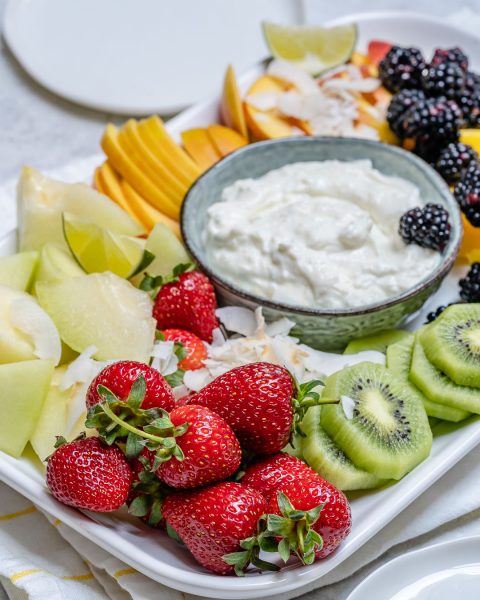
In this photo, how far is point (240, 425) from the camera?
74.6 inches

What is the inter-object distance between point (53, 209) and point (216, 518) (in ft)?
3.69

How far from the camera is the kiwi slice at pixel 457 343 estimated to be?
2.16 m

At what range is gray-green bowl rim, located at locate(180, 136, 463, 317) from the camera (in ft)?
7.64

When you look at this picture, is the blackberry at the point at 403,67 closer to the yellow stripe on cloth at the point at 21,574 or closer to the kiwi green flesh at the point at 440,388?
the kiwi green flesh at the point at 440,388

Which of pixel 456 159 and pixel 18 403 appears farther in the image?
pixel 456 159

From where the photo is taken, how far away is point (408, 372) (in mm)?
2260

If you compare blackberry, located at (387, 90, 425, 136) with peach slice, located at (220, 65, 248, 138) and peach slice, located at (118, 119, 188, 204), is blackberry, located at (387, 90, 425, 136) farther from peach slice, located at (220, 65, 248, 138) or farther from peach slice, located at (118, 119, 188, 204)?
peach slice, located at (118, 119, 188, 204)

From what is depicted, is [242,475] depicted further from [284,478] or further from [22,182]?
[22,182]

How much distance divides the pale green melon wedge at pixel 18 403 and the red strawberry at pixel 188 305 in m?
0.43

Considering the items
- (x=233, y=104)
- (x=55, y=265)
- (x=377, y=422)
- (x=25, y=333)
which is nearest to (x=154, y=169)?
(x=233, y=104)

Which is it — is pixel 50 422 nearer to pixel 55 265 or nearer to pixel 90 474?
pixel 90 474

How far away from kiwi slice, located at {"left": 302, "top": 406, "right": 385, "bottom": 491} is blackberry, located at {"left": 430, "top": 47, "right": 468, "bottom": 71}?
159cm

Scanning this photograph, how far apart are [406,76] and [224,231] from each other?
3.25 feet

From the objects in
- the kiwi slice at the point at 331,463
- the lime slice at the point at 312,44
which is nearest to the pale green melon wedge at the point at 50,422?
the kiwi slice at the point at 331,463
